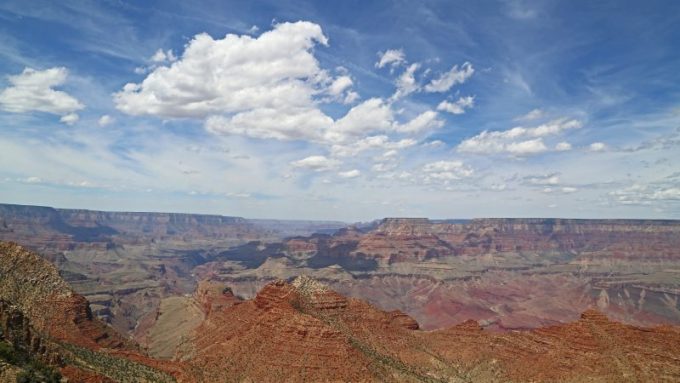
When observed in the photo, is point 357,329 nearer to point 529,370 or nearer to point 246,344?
point 246,344

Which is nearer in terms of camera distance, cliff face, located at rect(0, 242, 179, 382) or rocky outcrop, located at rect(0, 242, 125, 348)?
cliff face, located at rect(0, 242, 179, 382)

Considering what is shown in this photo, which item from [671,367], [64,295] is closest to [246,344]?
[64,295]

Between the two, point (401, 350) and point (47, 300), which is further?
point (47, 300)

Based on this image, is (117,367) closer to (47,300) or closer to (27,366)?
(27,366)

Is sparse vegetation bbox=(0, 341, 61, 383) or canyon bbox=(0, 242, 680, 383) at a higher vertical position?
sparse vegetation bbox=(0, 341, 61, 383)

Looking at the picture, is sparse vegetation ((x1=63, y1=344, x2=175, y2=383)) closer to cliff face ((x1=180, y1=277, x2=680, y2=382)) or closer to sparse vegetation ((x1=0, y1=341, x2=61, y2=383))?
cliff face ((x1=180, y1=277, x2=680, y2=382))

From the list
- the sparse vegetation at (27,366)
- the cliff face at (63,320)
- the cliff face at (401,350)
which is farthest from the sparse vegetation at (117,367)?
the sparse vegetation at (27,366)

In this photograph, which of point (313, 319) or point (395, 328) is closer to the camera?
point (313, 319)

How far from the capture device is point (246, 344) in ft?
372

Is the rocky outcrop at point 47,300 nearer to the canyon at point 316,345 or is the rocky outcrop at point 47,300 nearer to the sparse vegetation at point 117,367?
the canyon at point 316,345

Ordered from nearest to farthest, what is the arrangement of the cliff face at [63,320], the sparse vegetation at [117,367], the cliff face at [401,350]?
the sparse vegetation at [117,367], the cliff face at [63,320], the cliff face at [401,350]

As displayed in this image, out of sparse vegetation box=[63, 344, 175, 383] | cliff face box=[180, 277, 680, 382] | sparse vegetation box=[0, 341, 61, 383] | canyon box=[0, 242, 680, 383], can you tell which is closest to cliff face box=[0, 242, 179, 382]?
sparse vegetation box=[63, 344, 175, 383]

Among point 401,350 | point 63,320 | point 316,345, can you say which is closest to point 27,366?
point 316,345

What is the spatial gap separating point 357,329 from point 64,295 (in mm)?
78248
